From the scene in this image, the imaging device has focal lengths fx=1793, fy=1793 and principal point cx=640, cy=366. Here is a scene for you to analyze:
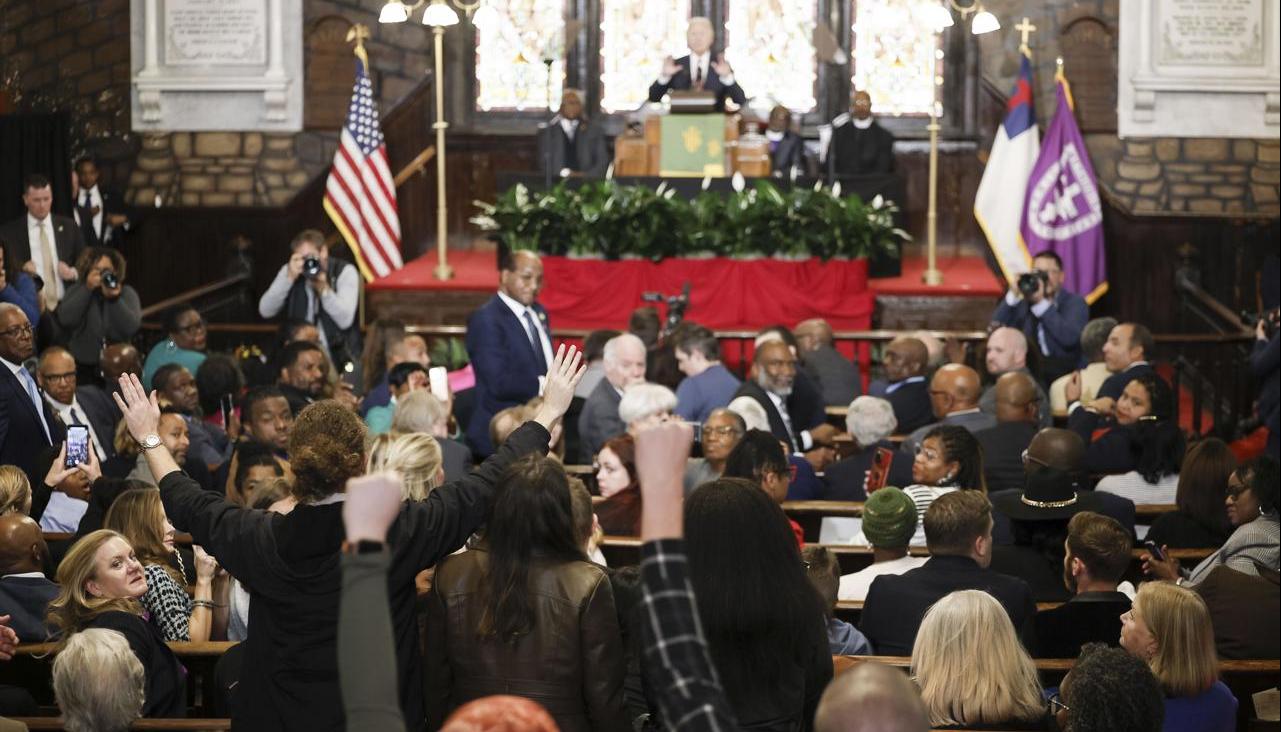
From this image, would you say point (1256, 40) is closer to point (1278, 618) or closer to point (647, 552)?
point (1278, 618)

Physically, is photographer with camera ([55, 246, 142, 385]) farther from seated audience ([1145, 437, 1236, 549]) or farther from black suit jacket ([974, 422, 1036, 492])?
seated audience ([1145, 437, 1236, 549])

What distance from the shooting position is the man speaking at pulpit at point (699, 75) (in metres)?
14.1

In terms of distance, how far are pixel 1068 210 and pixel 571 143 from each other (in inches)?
155

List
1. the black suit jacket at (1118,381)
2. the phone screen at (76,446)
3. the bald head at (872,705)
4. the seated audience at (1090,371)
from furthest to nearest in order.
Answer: the seated audience at (1090,371)
the black suit jacket at (1118,381)
the phone screen at (76,446)
the bald head at (872,705)

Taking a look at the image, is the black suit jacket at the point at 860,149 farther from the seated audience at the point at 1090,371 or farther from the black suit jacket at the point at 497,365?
the black suit jacket at the point at 497,365

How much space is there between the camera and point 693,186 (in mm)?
13133

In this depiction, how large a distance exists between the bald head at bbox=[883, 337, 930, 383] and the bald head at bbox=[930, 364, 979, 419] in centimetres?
101

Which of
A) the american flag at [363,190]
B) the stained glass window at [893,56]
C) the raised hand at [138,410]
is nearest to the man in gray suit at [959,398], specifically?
the raised hand at [138,410]

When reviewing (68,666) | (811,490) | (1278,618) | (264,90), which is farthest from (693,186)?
(68,666)

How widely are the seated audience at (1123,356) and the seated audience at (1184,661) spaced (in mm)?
3960

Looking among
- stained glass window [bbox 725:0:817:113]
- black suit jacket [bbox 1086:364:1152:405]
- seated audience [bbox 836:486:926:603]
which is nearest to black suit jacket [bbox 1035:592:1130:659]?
seated audience [bbox 836:486:926:603]

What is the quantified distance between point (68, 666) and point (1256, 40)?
40.5 feet

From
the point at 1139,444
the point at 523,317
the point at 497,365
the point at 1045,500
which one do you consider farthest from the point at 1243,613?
the point at 523,317

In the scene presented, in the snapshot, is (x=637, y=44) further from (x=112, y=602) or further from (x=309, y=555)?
(x=309, y=555)
